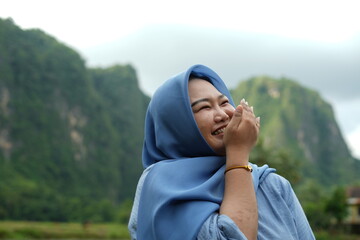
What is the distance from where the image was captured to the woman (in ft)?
3.27

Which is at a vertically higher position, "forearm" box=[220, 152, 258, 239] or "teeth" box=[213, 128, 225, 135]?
"teeth" box=[213, 128, 225, 135]

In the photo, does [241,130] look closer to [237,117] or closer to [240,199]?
[237,117]

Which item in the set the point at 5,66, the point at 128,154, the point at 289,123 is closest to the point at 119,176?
the point at 128,154

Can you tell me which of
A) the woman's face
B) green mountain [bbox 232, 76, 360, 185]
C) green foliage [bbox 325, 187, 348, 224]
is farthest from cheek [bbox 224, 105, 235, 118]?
green mountain [bbox 232, 76, 360, 185]

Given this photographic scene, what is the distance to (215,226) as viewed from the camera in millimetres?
977

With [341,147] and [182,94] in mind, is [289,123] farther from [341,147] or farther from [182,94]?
[182,94]

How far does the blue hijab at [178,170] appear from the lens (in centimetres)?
100

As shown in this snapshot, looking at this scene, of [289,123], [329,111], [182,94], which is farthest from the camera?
[329,111]

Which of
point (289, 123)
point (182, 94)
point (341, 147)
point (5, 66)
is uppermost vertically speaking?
point (182, 94)

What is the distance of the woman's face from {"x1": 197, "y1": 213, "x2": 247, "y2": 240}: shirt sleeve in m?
0.17

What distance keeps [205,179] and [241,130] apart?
12cm

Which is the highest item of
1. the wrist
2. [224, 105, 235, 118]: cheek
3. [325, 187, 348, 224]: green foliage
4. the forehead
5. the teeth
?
the forehead

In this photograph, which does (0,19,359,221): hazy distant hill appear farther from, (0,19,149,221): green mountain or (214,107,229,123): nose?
(214,107,229,123): nose

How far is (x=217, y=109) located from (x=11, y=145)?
48.4m
